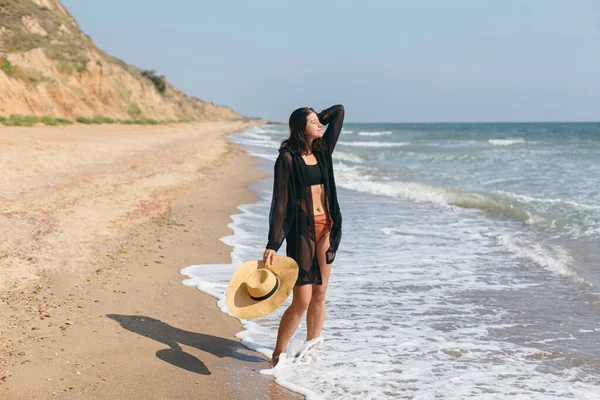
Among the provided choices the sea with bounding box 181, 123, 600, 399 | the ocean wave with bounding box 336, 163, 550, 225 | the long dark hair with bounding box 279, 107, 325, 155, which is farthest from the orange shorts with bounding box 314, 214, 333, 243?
the ocean wave with bounding box 336, 163, 550, 225

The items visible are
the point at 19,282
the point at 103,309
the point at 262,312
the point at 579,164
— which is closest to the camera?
the point at 262,312

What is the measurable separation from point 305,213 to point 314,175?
259 mm

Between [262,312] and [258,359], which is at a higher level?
[262,312]

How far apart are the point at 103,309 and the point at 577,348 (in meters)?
3.57

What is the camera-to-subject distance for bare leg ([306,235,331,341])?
4.41 meters

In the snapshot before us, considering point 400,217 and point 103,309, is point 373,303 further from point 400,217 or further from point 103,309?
point 400,217

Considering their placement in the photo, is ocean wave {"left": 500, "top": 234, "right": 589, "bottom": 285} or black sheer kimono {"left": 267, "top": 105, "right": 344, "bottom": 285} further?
ocean wave {"left": 500, "top": 234, "right": 589, "bottom": 285}

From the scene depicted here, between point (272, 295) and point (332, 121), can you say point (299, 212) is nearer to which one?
point (272, 295)

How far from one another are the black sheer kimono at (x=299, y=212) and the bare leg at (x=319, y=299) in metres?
0.03

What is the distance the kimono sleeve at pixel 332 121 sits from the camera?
4.54 metres

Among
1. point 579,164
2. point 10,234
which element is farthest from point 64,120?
point 10,234

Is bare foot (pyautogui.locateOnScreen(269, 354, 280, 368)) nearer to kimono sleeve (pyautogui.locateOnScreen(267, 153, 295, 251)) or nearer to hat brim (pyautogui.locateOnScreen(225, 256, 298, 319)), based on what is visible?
hat brim (pyautogui.locateOnScreen(225, 256, 298, 319))

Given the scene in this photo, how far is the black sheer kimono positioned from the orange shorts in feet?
0.11

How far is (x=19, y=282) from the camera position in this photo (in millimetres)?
5488
